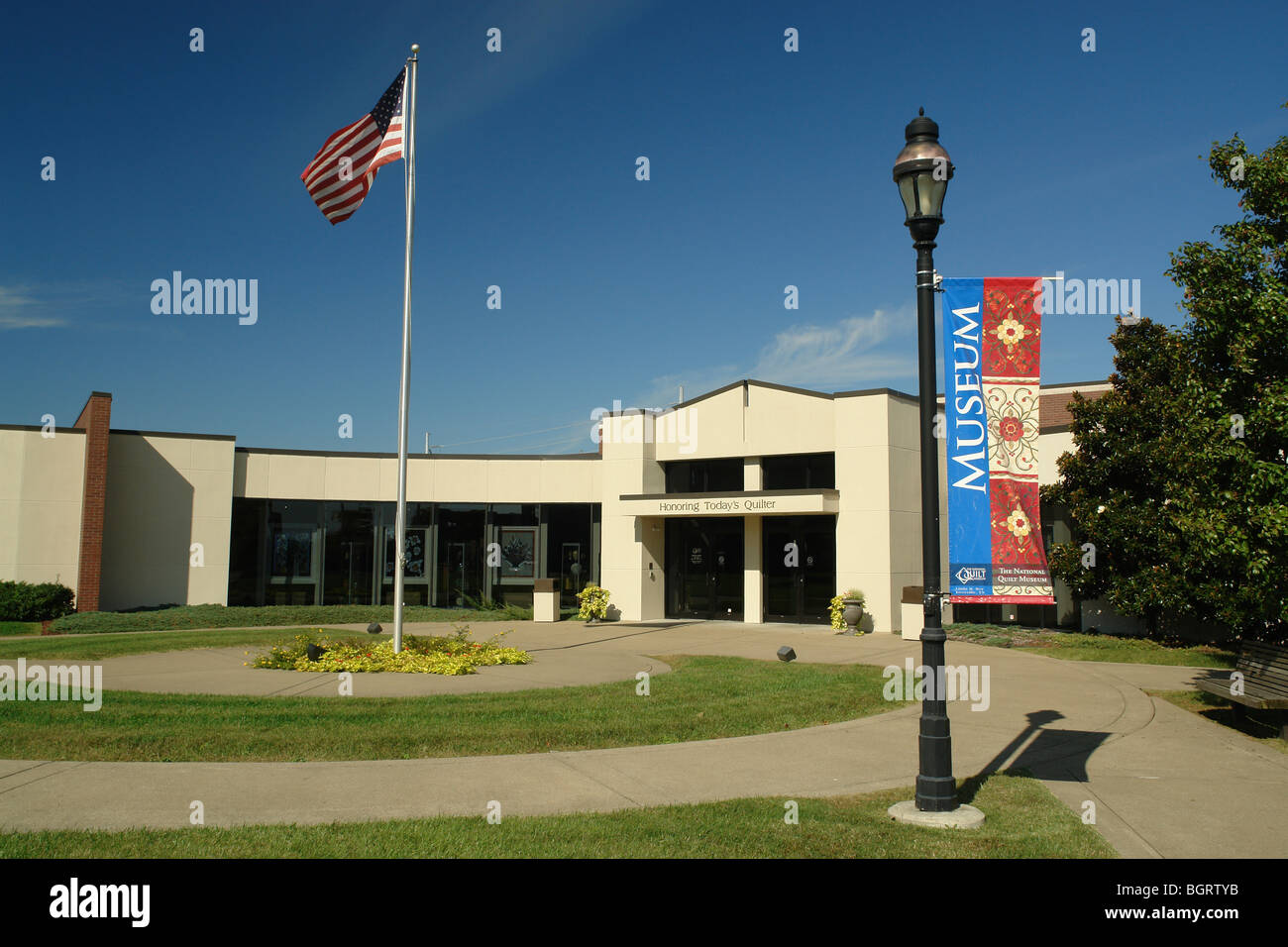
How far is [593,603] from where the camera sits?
1008 inches

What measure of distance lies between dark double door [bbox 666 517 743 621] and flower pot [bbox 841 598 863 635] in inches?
167

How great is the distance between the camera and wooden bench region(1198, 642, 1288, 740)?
9.47 metres

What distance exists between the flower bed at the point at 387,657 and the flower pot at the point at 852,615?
9.52 m

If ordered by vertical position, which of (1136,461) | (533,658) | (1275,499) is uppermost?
(1136,461)

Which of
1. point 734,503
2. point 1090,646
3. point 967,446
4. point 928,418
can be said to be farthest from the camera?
point 734,503

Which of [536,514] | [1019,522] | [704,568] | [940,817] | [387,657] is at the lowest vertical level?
[940,817]

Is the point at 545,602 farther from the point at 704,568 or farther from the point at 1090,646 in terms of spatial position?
the point at 1090,646

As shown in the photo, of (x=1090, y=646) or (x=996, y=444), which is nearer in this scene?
(x=996, y=444)

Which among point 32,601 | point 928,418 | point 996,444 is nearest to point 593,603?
point 996,444

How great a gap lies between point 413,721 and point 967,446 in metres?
9.05
